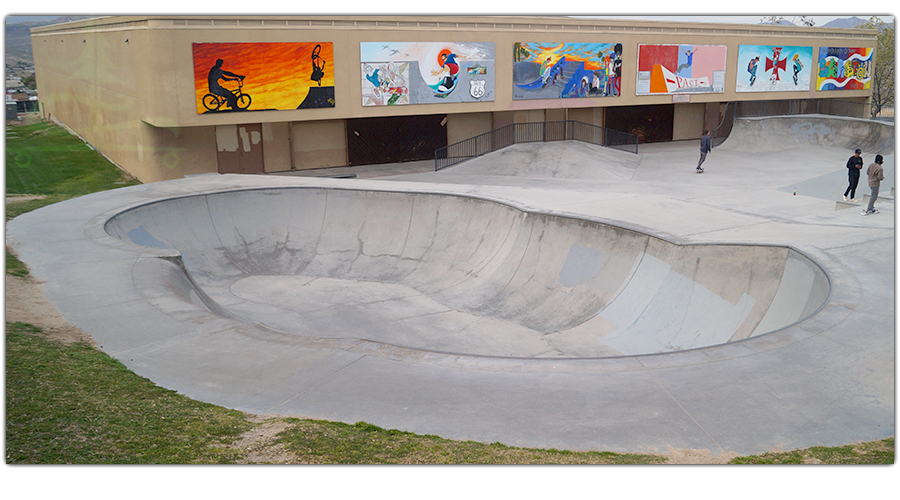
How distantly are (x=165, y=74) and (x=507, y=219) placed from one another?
44.9 feet

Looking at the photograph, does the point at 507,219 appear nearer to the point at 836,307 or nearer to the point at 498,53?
the point at 836,307

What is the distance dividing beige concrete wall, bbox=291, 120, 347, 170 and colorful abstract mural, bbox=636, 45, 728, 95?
15017mm

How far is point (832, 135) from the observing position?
33.1 metres

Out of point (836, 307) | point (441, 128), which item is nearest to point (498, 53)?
point (441, 128)

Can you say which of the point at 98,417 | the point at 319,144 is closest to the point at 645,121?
the point at 319,144

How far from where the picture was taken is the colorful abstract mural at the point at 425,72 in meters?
26.6

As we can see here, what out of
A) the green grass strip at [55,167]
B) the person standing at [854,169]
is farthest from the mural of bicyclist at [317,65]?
the person standing at [854,169]

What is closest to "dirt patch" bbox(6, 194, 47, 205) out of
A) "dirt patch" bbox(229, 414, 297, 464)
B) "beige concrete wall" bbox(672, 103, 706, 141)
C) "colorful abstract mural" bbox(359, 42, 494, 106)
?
"colorful abstract mural" bbox(359, 42, 494, 106)

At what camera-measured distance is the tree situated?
1832 inches

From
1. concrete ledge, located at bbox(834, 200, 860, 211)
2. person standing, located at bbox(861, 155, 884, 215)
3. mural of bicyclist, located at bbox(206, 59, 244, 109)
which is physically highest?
mural of bicyclist, located at bbox(206, 59, 244, 109)

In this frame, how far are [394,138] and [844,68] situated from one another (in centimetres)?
2835

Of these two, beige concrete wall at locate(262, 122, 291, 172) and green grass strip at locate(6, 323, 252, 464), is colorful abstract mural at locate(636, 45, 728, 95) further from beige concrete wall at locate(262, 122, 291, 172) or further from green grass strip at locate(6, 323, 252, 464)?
green grass strip at locate(6, 323, 252, 464)

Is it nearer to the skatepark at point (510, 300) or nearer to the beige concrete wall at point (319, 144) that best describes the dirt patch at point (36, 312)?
the skatepark at point (510, 300)

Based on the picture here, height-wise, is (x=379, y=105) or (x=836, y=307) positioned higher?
(x=379, y=105)
